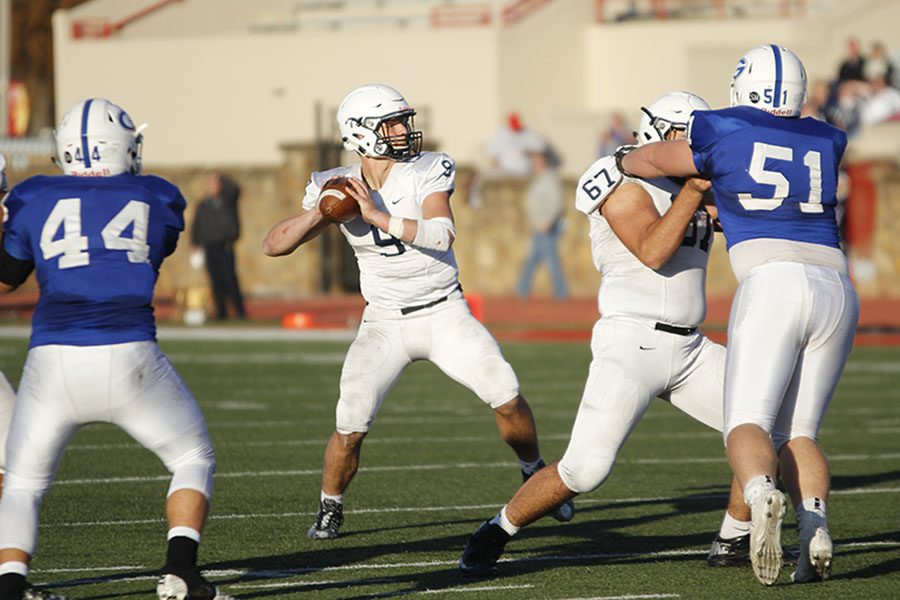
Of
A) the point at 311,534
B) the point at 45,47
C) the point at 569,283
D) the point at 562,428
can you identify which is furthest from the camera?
the point at 45,47

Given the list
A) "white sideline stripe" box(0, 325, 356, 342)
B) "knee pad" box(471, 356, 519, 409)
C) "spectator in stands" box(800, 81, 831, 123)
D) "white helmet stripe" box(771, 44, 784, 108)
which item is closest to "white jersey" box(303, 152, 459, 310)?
"knee pad" box(471, 356, 519, 409)

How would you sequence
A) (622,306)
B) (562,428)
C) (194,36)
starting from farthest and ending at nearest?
(194,36)
(562,428)
(622,306)

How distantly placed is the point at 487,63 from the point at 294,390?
15.4 m

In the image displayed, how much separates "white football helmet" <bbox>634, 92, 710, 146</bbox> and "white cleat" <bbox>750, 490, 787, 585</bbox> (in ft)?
5.20

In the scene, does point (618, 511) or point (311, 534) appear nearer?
point (311, 534)

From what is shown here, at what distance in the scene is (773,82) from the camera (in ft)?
19.7

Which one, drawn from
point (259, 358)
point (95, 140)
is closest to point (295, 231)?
point (95, 140)

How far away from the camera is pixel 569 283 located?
2334 cm

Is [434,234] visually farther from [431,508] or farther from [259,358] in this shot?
[259,358]

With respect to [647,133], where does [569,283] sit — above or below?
below

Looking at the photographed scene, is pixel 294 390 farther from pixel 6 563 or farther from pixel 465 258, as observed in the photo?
pixel 465 258

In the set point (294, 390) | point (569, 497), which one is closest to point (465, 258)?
point (294, 390)

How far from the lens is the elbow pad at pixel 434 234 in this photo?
6.91m

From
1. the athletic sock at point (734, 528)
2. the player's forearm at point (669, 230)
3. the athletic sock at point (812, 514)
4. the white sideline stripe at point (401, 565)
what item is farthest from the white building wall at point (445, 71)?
the athletic sock at point (812, 514)
